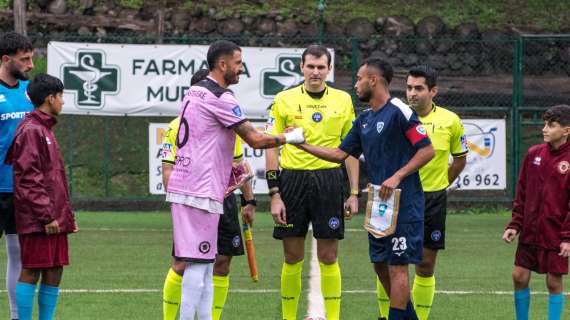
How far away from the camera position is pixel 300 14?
2570cm

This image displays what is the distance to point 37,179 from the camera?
8.73 m

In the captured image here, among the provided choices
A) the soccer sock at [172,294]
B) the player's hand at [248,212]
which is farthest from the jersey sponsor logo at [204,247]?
the player's hand at [248,212]

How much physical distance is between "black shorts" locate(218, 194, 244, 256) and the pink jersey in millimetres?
1323

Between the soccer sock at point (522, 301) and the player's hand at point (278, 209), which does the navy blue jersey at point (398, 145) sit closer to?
the player's hand at point (278, 209)

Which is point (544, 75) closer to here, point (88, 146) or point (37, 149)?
point (88, 146)

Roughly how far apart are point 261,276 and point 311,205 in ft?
9.52

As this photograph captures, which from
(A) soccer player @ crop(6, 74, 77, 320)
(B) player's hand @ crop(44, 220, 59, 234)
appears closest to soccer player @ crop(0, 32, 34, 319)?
(A) soccer player @ crop(6, 74, 77, 320)

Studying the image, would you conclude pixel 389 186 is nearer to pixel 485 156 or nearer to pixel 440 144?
pixel 440 144

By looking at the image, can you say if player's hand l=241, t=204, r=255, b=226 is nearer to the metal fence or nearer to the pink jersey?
the pink jersey

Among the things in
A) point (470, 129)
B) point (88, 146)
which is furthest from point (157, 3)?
point (470, 129)

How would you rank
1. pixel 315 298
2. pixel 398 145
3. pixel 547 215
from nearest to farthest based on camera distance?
pixel 398 145 → pixel 547 215 → pixel 315 298

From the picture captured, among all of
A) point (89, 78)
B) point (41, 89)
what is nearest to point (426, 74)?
point (41, 89)

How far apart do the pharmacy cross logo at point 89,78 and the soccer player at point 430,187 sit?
408 inches

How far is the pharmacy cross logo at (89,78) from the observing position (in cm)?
1984
